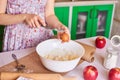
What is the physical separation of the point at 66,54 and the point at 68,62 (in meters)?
0.18

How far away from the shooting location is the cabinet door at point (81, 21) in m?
2.45

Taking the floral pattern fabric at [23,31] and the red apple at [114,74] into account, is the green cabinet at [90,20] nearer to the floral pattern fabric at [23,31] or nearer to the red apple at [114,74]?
the floral pattern fabric at [23,31]

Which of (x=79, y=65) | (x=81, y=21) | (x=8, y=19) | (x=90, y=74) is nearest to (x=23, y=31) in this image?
(x=8, y=19)

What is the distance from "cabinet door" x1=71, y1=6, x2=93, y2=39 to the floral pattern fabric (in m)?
1.10

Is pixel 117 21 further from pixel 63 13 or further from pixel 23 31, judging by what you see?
pixel 23 31

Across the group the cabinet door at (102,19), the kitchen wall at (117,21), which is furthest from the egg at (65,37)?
the kitchen wall at (117,21)

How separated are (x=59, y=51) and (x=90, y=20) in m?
1.46

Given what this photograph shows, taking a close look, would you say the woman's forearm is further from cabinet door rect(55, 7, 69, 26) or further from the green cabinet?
the green cabinet

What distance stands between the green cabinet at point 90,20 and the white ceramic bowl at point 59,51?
128 cm

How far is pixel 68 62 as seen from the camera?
3.22 feet

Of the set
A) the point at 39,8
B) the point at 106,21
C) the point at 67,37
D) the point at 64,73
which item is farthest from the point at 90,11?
the point at 64,73

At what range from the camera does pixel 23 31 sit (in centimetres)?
135

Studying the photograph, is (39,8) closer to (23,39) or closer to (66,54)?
(23,39)

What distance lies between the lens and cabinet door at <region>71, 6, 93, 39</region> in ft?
8.04
